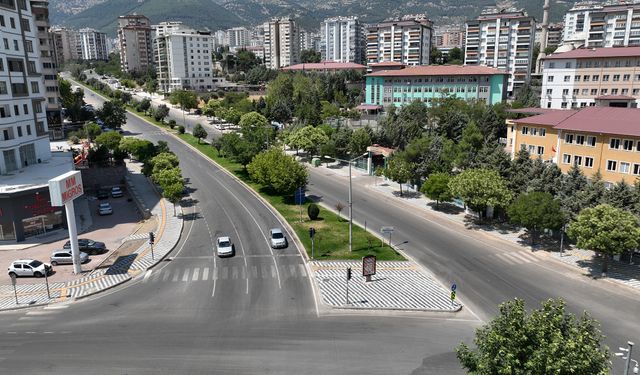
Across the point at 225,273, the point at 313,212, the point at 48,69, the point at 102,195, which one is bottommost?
the point at 225,273

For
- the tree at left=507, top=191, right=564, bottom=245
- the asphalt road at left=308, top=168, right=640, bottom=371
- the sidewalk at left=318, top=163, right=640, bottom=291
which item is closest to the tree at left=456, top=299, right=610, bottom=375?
the asphalt road at left=308, top=168, right=640, bottom=371

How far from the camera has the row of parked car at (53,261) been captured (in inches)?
1489

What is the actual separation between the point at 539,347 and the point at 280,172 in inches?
1727

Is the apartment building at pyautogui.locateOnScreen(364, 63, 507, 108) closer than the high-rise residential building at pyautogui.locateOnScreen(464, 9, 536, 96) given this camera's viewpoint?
Yes

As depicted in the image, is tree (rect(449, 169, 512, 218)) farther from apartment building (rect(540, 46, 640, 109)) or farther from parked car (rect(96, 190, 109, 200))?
apartment building (rect(540, 46, 640, 109))

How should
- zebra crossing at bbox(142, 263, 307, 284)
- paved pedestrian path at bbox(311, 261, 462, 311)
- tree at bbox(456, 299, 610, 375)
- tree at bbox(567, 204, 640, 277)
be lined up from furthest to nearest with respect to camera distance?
zebra crossing at bbox(142, 263, 307, 284) < tree at bbox(567, 204, 640, 277) < paved pedestrian path at bbox(311, 261, 462, 311) < tree at bbox(456, 299, 610, 375)

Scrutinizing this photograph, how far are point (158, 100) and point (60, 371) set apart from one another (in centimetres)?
16605

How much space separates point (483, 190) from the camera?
46656 mm

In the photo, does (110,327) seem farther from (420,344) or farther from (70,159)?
(70,159)

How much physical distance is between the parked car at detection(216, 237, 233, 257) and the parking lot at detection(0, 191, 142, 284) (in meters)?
10.7

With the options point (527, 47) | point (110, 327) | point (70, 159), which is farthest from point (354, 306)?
point (527, 47)

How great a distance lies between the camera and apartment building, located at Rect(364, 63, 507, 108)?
12350cm

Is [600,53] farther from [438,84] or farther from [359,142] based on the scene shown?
[359,142]

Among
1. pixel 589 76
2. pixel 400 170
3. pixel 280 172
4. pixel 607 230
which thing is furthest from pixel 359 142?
pixel 589 76
